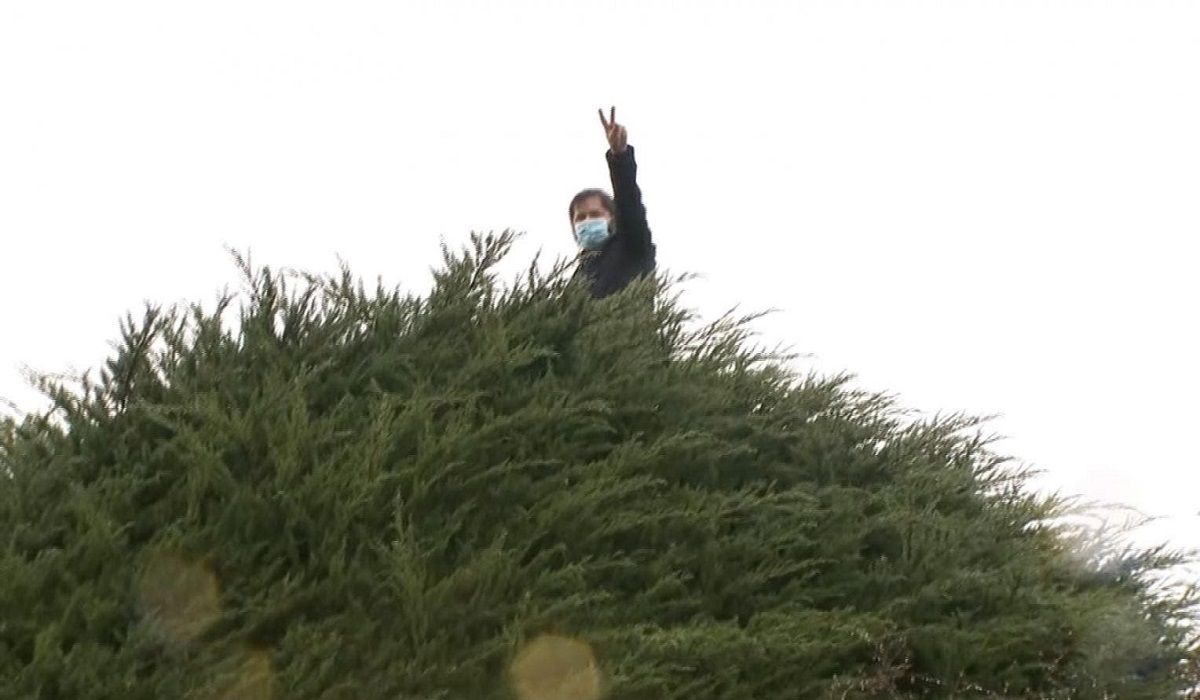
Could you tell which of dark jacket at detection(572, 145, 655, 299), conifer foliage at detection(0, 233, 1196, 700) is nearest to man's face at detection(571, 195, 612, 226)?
dark jacket at detection(572, 145, 655, 299)

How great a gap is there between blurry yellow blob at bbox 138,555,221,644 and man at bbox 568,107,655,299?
232 centimetres

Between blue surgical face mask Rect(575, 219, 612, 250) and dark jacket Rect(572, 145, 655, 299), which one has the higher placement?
blue surgical face mask Rect(575, 219, 612, 250)

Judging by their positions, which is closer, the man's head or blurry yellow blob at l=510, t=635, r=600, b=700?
blurry yellow blob at l=510, t=635, r=600, b=700

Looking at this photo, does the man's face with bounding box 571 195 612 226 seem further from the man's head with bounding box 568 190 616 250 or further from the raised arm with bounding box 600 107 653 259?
the raised arm with bounding box 600 107 653 259

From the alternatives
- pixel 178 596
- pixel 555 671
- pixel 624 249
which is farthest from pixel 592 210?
pixel 178 596

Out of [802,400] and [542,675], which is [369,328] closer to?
[542,675]

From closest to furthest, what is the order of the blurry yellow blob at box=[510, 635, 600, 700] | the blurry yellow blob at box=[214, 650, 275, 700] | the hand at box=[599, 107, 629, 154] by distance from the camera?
the blurry yellow blob at box=[214, 650, 275, 700]
the blurry yellow blob at box=[510, 635, 600, 700]
the hand at box=[599, 107, 629, 154]

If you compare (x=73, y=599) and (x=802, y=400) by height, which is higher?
(x=802, y=400)

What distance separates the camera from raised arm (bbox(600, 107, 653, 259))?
4.95m

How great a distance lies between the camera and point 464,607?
281cm

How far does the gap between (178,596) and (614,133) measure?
2.98 m

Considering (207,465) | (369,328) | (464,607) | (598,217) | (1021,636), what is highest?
(598,217)

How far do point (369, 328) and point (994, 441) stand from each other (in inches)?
102

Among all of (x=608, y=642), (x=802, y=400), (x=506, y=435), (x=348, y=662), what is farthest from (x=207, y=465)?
(x=802, y=400)
